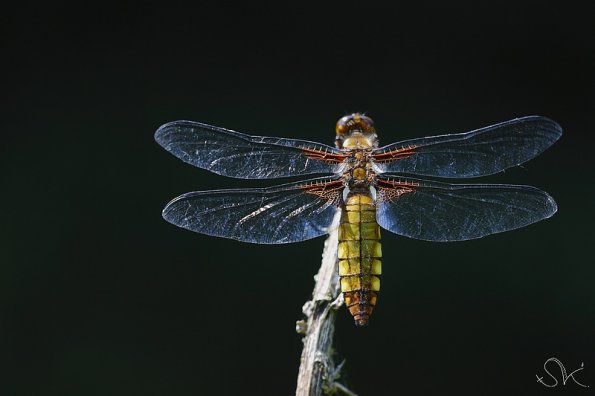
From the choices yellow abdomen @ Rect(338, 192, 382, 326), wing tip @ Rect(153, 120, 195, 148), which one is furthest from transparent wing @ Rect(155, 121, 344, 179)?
yellow abdomen @ Rect(338, 192, 382, 326)

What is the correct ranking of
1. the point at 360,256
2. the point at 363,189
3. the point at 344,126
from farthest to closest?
the point at 344,126, the point at 363,189, the point at 360,256

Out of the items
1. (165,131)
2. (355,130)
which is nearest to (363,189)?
(355,130)

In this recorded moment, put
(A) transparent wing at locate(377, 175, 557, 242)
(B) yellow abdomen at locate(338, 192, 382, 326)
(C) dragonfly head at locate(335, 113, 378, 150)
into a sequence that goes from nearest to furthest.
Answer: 1. (B) yellow abdomen at locate(338, 192, 382, 326)
2. (A) transparent wing at locate(377, 175, 557, 242)
3. (C) dragonfly head at locate(335, 113, 378, 150)

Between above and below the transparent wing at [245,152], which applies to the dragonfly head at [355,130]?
above

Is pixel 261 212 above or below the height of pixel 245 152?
below

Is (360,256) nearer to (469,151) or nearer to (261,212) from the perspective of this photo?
(261,212)

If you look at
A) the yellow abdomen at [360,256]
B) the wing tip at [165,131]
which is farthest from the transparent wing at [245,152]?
the yellow abdomen at [360,256]

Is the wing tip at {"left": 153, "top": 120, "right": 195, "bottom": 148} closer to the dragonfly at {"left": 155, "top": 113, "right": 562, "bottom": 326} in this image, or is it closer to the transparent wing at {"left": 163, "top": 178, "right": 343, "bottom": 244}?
the dragonfly at {"left": 155, "top": 113, "right": 562, "bottom": 326}

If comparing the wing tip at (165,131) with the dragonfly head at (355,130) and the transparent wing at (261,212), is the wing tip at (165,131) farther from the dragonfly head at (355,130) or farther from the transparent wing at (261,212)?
the dragonfly head at (355,130)
